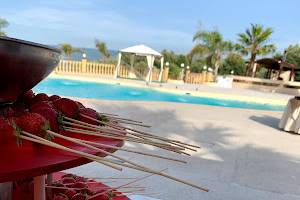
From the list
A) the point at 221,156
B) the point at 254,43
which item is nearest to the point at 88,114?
the point at 221,156

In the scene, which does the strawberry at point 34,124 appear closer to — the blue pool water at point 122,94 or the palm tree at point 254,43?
the blue pool water at point 122,94

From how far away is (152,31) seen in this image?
44031 millimetres

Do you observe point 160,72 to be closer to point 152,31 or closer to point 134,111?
point 134,111

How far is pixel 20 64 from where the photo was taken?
0.78m

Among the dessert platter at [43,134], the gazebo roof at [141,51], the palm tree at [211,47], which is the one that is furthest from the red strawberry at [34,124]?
the palm tree at [211,47]

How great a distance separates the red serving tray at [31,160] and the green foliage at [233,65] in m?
28.6

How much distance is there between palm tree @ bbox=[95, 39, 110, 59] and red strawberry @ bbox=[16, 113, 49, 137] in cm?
2524

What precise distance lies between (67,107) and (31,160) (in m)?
0.26

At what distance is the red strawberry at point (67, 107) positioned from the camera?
3.19 ft

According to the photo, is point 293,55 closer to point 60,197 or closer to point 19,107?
point 60,197

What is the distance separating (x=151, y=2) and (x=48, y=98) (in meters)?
35.9

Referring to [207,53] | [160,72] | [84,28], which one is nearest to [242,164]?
[160,72]

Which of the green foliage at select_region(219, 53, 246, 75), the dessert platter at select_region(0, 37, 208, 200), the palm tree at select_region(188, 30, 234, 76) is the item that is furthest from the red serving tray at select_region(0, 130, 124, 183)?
the green foliage at select_region(219, 53, 246, 75)

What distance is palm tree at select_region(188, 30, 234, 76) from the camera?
27312mm
